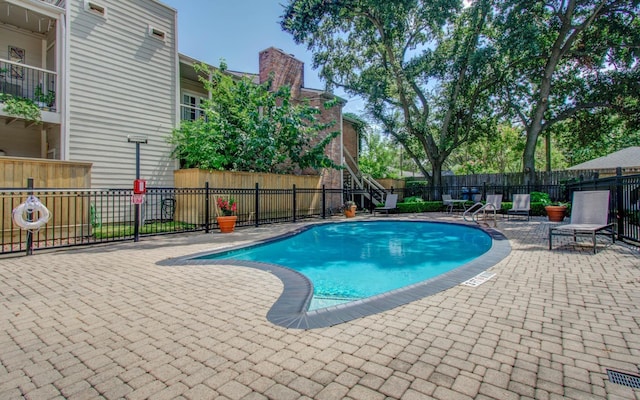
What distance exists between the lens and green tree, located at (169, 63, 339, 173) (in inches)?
419

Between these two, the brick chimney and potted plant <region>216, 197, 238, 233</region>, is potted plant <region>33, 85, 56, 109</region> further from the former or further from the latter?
the brick chimney

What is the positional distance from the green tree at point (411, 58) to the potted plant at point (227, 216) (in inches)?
375

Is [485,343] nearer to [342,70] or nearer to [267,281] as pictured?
[267,281]

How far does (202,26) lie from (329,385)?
1564 centimetres

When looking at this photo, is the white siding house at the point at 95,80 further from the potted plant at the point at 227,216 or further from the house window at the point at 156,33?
the potted plant at the point at 227,216

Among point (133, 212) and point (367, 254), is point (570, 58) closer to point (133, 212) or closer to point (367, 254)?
point (367, 254)

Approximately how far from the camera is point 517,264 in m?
4.75

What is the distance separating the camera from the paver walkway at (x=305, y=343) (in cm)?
176

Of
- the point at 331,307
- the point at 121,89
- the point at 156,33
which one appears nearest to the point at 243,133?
the point at 121,89

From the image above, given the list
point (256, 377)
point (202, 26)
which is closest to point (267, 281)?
point (256, 377)

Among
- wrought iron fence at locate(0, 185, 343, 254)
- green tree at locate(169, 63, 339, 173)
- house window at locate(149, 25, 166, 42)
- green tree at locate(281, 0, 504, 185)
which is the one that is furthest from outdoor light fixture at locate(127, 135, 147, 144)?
green tree at locate(281, 0, 504, 185)

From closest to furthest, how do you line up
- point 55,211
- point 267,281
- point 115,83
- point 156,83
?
point 267,281 → point 55,211 → point 115,83 → point 156,83

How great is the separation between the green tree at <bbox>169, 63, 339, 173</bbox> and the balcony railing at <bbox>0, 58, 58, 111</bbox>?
3.46m

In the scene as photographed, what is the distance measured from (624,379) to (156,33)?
45.6 ft
